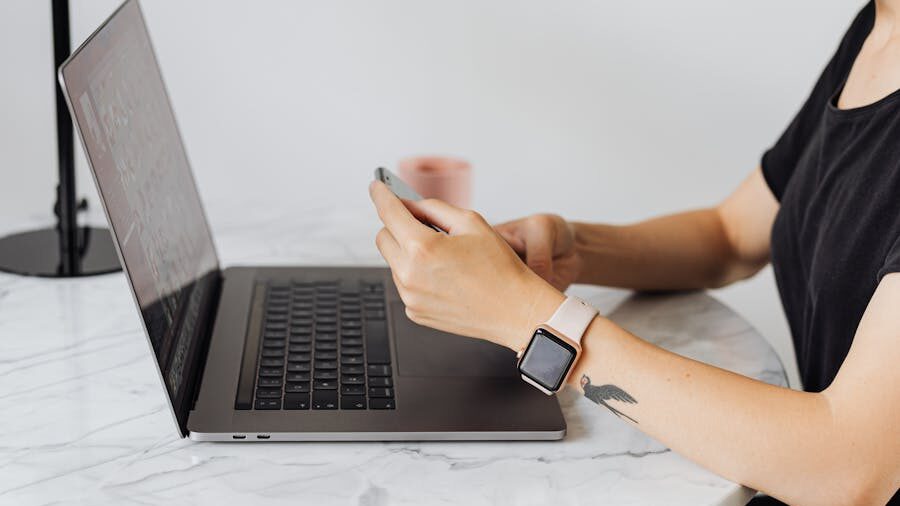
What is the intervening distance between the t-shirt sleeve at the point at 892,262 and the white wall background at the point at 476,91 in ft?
3.91

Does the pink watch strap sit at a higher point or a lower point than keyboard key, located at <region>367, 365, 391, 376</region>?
higher

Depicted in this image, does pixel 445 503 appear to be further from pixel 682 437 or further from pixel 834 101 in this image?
pixel 834 101

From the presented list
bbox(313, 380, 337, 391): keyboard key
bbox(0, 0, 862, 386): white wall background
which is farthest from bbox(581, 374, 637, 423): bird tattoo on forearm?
bbox(0, 0, 862, 386): white wall background

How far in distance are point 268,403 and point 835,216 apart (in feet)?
1.93

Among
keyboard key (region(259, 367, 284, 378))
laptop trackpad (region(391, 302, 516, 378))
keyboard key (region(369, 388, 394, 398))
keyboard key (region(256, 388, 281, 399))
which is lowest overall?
laptop trackpad (region(391, 302, 516, 378))

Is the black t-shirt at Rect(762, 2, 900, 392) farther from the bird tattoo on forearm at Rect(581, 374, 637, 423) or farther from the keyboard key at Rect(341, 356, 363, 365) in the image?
the keyboard key at Rect(341, 356, 363, 365)

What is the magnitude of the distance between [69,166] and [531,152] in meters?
1.00

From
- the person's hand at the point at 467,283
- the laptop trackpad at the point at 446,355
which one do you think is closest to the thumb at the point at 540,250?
the laptop trackpad at the point at 446,355

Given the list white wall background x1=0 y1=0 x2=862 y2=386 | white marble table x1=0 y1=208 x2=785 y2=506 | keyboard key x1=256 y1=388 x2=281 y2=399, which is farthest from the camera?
white wall background x1=0 y1=0 x2=862 y2=386

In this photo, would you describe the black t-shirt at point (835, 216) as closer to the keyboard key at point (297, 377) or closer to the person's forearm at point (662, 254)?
the person's forearm at point (662, 254)

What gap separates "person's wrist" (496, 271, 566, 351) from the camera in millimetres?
876

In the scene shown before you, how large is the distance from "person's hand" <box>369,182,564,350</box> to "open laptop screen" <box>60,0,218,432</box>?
21 centimetres

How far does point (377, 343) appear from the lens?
1.04m

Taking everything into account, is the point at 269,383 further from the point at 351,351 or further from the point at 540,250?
the point at 540,250
